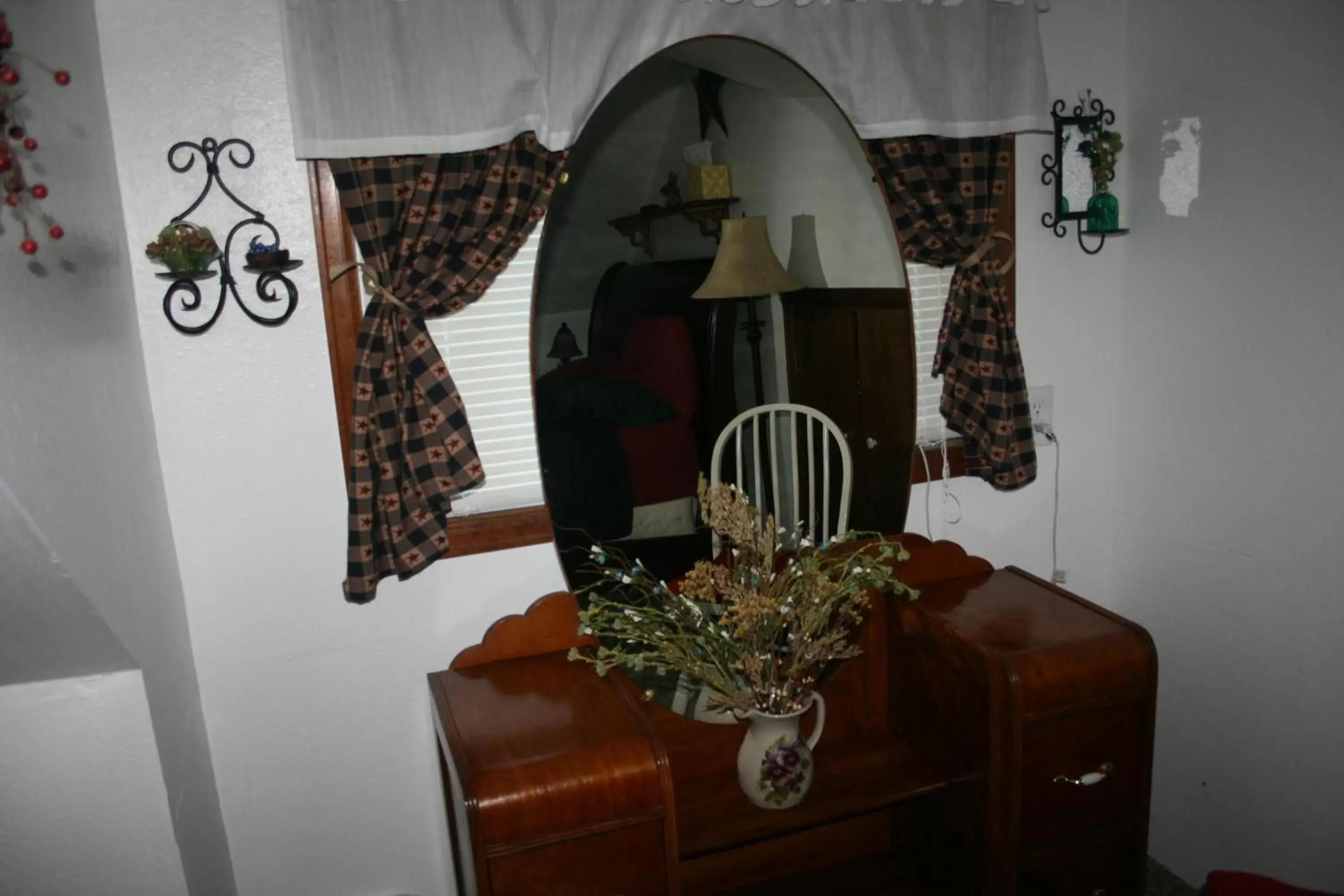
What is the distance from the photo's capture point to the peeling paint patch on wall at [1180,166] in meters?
1.94

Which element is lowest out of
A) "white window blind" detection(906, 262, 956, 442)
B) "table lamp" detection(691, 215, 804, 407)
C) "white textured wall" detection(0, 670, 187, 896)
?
"white textured wall" detection(0, 670, 187, 896)

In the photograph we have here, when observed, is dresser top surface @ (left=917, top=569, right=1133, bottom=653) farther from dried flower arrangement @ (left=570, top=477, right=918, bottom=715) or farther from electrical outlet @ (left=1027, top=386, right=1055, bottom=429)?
electrical outlet @ (left=1027, top=386, right=1055, bottom=429)

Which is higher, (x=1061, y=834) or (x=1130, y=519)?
(x=1130, y=519)

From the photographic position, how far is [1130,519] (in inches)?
86.9

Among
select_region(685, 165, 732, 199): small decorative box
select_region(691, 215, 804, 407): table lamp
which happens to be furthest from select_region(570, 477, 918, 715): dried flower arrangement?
select_region(685, 165, 732, 199): small decorative box

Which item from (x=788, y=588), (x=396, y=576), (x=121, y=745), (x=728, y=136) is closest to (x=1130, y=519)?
(x=788, y=588)

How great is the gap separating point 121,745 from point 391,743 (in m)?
0.47

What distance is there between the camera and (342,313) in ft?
Answer: 5.35

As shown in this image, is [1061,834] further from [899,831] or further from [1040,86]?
[1040,86]

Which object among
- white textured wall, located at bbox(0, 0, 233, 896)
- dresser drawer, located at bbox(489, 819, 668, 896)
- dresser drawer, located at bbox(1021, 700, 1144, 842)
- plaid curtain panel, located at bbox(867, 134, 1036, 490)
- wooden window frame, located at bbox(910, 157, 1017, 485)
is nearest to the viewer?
white textured wall, located at bbox(0, 0, 233, 896)

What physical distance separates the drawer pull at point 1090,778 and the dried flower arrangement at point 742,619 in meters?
0.41

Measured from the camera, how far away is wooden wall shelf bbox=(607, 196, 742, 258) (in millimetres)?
1676

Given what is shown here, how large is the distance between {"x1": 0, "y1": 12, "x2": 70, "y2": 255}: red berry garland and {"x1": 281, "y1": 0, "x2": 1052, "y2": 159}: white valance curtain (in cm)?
43

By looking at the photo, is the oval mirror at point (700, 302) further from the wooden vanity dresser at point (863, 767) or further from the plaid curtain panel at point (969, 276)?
the wooden vanity dresser at point (863, 767)
